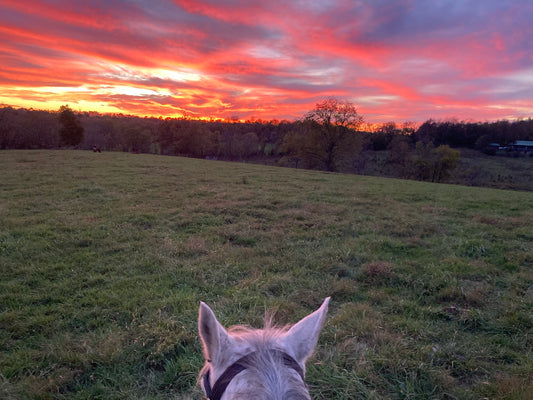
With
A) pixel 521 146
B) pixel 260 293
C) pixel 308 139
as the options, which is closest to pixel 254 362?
pixel 260 293

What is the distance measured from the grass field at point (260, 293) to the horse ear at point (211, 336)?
203 cm

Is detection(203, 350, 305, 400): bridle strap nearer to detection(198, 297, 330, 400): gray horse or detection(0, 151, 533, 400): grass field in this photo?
detection(198, 297, 330, 400): gray horse

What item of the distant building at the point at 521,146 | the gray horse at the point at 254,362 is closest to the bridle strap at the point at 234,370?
the gray horse at the point at 254,362

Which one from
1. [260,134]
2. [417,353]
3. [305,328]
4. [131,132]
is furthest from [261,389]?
[260,134]

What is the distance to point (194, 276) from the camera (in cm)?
533

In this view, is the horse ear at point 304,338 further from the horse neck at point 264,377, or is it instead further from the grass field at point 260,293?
the grass field at point 260,293

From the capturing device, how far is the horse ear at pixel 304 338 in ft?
5.05

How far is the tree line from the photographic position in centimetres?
3814

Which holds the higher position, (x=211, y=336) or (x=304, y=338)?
(x=211, y=336)

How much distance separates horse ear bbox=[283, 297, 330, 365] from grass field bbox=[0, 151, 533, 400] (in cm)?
180

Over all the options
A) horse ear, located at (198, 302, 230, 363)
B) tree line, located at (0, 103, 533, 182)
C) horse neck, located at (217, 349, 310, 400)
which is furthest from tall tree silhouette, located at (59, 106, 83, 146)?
horse neck, located at (217, 349, 310, 400)

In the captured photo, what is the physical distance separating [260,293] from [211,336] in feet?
11.7

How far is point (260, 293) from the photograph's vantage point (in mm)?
4770

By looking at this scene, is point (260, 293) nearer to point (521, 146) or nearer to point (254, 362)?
point (254, 362)
